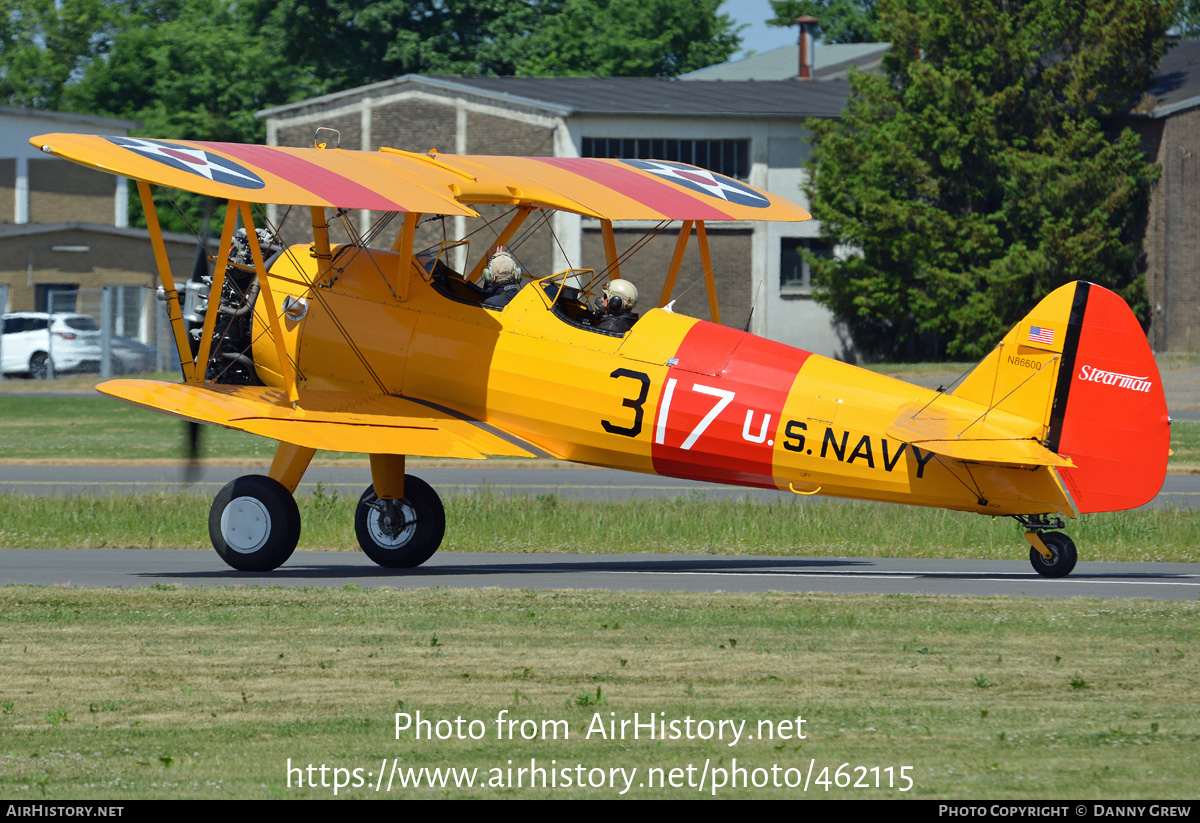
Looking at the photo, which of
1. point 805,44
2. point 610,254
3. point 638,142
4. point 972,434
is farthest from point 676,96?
point 972,434

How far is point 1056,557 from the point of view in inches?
494

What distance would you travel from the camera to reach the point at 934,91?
42125 mm

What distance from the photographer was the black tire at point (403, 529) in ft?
45.6

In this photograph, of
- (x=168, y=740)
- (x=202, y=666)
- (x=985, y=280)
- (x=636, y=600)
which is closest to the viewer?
(x=168, y=740)

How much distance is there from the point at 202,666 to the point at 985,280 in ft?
113

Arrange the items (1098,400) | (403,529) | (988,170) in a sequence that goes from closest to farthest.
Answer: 1. (1098,400)
2. (403,529)
3. (988,170)

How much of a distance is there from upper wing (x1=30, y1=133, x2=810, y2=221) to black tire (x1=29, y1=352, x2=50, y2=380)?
98.6 ft

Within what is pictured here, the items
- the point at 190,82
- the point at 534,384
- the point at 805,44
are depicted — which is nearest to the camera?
the point at 534,384

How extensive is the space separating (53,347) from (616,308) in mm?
33095

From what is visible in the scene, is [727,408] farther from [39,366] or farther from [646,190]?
[39,366]

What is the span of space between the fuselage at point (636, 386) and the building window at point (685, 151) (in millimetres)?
30691

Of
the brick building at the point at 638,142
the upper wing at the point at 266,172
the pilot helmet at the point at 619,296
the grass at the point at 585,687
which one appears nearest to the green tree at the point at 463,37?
the brick building at the point at 638,142

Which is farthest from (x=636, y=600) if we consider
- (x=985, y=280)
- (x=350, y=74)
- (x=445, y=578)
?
(x=350, y=74)
